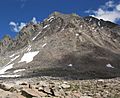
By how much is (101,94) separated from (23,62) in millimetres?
168950

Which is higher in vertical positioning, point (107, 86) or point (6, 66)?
point (6, 66)

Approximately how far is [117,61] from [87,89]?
17674 cm

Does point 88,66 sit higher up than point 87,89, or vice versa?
point 88,66

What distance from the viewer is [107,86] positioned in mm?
25484

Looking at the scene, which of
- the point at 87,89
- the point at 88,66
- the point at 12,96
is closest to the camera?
the point at 12,96

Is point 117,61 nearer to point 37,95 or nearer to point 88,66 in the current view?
point 88,66

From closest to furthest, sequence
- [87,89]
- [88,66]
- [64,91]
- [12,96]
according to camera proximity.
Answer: [12,96]
[64,91]
[87,89]
[88,66]

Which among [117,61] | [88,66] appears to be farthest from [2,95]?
[117,61]

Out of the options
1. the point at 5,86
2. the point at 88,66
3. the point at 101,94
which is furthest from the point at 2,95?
the point at 88,66

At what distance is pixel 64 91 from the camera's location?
22.9m

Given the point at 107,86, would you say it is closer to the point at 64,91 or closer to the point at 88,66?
the point at 64,91

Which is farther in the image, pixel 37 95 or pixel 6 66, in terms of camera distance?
pixel 6 66

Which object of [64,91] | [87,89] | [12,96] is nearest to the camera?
[12,96]

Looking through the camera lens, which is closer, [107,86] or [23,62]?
[107,86]
